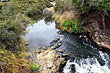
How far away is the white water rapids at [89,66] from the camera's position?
18.1 feet

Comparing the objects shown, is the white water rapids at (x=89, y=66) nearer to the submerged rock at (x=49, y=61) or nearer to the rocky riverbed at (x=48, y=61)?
the rocky riverbed at (x=48, y=61)

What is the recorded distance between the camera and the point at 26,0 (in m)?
30.2

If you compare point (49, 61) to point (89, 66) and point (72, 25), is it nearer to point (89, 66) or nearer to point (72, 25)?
point (89, 66)

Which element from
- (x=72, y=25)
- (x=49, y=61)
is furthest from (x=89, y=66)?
(x=72, y=25)

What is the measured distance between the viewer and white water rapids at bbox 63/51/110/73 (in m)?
5.53

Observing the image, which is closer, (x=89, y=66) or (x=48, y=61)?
(x=89, y=66)

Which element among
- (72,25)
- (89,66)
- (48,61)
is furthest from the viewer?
(72,25)

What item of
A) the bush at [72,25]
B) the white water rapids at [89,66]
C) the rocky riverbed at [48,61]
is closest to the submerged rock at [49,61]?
the rocky riverbed at [48,61]

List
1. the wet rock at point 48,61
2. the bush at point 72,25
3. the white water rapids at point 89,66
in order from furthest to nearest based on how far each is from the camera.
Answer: the bush at point 72,25, the white water rapids at point 89,66, the wet rock at point 48,61

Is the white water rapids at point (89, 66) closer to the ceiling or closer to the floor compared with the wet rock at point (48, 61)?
closer to the floor

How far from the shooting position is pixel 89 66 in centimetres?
581

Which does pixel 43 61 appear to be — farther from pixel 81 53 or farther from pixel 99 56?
pixel 99 56

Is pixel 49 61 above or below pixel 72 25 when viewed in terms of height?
below

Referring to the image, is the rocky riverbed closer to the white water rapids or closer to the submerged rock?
the submerged rock
